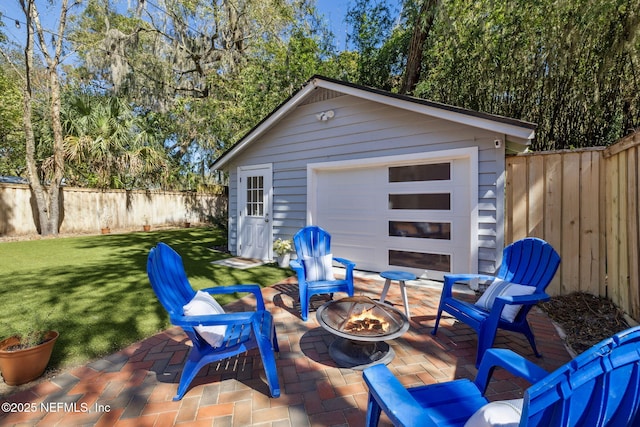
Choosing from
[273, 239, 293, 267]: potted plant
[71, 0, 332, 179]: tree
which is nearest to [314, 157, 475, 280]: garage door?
[273, 239, 293, 267]: potted plant

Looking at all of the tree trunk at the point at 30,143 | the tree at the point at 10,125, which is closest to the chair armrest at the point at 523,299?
the tree trunk at the point at 30,143

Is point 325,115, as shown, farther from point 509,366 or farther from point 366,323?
point 509,366

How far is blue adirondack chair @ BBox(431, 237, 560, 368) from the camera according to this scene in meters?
2.27

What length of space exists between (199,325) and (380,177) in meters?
4.00

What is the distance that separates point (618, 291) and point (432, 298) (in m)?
1.96

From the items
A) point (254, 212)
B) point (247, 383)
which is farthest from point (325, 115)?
point (247, 383)

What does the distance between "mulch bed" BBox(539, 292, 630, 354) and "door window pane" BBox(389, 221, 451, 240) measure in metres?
1.54

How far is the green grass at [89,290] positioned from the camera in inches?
110

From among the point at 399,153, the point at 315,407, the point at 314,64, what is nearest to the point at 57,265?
the point at 315,407

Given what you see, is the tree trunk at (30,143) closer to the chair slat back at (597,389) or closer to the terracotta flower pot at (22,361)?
the terracotta flower pot at (22,361)

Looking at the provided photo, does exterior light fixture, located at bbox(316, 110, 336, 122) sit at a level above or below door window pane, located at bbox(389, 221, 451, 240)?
above

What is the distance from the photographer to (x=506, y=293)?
2.49 metres

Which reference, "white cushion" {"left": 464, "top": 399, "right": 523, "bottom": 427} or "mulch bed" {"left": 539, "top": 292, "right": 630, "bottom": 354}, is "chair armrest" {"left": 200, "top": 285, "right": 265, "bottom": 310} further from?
"mulch bed" {"left": 539, "top": 292, "right": 630, "bottom": 354}

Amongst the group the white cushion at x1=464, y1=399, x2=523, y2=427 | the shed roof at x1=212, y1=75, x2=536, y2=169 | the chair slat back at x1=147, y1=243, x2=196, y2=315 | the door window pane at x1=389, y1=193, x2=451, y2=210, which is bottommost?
the white cushion at x1=464, y1=399, x2=523, y2=427
